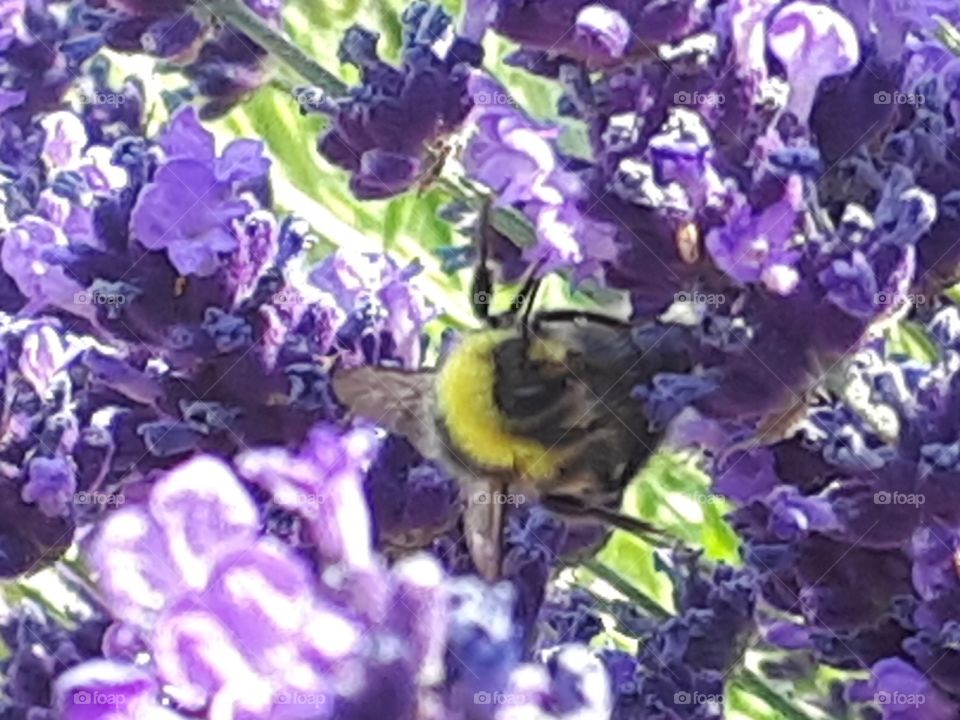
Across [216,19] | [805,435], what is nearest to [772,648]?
[805,435]

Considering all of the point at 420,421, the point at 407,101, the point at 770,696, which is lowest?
the point at 770,696

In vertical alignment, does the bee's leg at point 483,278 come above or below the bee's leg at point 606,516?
above

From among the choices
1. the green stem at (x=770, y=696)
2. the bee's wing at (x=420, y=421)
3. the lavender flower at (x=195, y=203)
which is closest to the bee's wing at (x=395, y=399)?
the bee's wing at (x=420, y=421)

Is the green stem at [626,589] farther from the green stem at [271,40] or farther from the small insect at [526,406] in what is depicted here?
the green stem at [271,40]

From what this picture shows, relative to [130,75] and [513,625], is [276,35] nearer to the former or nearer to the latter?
[130,75]

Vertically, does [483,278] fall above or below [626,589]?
above

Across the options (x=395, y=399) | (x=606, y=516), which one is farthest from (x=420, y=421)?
(x=606, y=516)

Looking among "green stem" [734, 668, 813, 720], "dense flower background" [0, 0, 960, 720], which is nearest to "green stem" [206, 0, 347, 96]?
"dense flower background" [0, 0, 960, 720]

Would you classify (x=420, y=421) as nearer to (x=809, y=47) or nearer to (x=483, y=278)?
(x=483, y=278)
